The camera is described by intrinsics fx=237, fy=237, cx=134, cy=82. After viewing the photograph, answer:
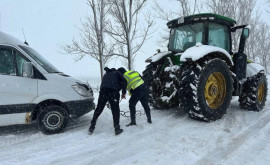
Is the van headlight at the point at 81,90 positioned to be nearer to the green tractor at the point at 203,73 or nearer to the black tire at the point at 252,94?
the green tractor at the point at 203,73

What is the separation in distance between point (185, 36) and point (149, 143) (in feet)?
11.1

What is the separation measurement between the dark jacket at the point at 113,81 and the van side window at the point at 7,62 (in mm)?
1774

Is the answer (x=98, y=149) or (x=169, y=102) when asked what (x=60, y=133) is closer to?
(x=98, y=149)

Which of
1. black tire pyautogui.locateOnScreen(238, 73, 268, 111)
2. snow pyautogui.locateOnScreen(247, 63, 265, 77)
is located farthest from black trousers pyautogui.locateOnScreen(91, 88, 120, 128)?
snow pyautogui.locateOnScreen(247, 63, 265, 77)

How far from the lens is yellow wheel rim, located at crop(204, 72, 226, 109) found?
554cm

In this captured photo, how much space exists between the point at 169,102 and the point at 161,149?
2633 millimetres

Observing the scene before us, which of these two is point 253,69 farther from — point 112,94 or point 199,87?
point 112,94

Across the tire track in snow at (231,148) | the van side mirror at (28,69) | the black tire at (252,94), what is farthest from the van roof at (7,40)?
the black tire at (252,94)

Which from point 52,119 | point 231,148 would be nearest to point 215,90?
point 231,148

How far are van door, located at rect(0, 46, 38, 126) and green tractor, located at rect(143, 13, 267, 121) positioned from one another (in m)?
2.96

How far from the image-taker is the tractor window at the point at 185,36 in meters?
5.89

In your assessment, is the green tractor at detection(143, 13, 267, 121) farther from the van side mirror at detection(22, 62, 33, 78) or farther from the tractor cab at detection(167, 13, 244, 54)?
the van side mirror at detection(22, 62, 33, 78)

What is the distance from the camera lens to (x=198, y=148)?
12.4 feet

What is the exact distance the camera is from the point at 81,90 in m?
5.24
